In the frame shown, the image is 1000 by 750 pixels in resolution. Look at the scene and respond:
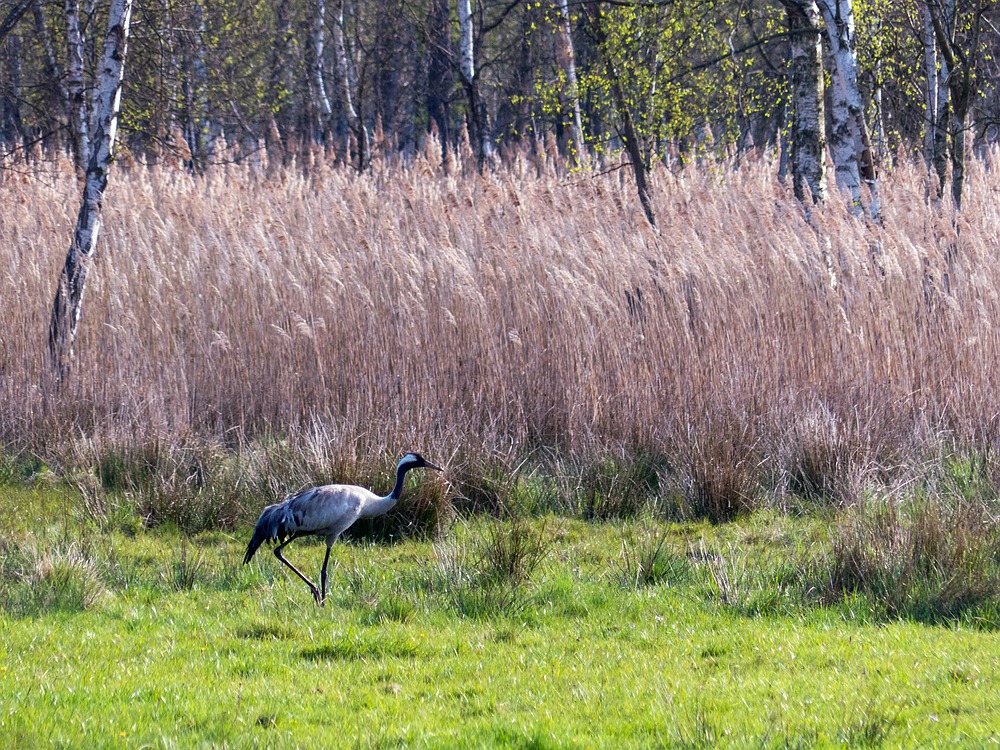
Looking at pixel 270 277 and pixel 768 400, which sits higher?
pixel 270 277

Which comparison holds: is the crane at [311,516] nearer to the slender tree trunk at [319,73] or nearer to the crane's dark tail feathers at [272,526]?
the crane's dark tail feathers at [272,526]

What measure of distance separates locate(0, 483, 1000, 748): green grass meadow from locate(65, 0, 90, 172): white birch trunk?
6.53m

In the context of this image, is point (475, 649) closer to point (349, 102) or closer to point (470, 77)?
point (470, 77)

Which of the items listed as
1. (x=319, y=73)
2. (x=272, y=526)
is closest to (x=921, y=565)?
(x=272, y=526)

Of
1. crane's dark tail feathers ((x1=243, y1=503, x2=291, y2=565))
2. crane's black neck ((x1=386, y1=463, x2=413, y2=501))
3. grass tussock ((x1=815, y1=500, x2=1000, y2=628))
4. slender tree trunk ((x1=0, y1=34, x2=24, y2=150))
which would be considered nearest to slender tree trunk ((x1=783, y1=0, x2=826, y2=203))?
grass tussock ((x1=815, y1=500, x2=1000, y2=628))

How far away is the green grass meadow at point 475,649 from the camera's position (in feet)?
12.7

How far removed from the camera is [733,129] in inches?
762

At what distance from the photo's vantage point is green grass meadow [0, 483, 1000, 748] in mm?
3873

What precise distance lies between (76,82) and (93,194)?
360 centimetres

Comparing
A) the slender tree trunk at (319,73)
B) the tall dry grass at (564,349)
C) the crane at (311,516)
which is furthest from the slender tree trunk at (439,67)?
the crane at (311,516)

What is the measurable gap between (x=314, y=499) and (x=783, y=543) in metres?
2.92

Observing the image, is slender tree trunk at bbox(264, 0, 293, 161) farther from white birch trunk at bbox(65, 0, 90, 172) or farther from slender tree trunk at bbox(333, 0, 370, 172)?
white birch trunk at bbox(65, 0, 90, 172)

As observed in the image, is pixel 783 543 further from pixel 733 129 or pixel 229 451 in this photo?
pixel 733 129

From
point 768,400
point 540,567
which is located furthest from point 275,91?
point 540,567
